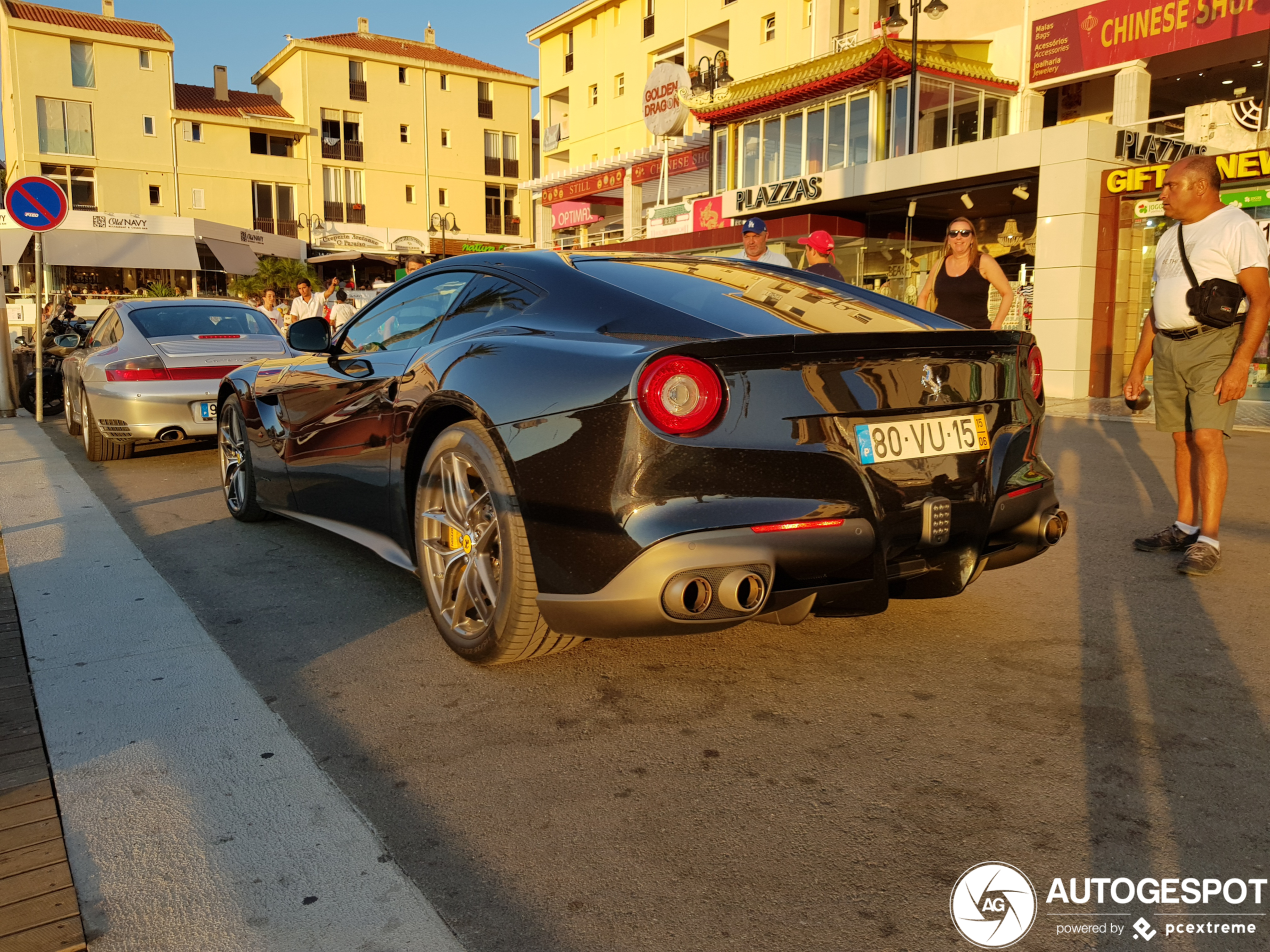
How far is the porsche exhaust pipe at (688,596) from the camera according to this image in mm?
2652

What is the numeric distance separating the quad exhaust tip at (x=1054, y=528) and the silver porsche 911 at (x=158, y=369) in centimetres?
589

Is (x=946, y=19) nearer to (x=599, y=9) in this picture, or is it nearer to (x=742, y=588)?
(x=599, y=9)

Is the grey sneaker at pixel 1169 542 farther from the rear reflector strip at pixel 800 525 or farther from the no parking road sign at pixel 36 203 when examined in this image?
the no parking road sign at pixel 36 203

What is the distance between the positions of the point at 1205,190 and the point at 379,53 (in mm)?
53509

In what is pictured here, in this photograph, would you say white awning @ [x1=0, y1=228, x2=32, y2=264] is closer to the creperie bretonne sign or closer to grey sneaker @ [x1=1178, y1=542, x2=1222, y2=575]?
the creperie bretonne sign

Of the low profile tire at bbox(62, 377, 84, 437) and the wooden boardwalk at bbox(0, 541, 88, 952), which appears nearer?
the wooden boardwalk at bbox(0, 541, 88, 952)

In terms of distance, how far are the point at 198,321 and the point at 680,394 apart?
24.5 feet

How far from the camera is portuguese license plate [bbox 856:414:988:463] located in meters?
2.88

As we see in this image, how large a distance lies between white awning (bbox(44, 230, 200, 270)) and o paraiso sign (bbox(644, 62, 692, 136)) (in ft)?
58.5

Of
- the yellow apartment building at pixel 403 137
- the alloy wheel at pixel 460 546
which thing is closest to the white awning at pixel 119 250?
Answer: the yellow apartment building at pixel 403 137

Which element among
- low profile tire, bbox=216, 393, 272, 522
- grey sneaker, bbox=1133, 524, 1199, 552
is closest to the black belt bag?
grey sneaker, bbox=1133, 524, 1199, 552

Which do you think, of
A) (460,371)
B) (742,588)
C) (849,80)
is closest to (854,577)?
(742,588)

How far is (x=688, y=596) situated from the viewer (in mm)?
2674

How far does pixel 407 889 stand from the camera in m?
2.01
